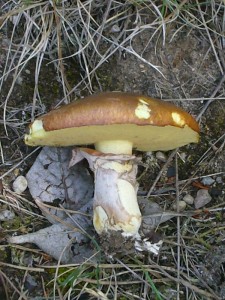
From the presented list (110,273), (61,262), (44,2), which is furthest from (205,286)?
(44,2)

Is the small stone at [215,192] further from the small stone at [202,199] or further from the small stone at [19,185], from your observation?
the small stone at [19,185]

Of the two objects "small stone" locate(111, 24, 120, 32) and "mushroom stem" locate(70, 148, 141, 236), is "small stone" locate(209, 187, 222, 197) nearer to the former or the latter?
"mushroom stem" locate(70, 148, 141, 236)

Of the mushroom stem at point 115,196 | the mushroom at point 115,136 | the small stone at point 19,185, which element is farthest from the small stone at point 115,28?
the small stone at point 19,185

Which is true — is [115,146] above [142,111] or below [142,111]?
below

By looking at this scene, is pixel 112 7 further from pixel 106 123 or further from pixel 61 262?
pixel 61 262

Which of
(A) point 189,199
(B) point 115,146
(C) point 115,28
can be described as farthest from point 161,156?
(C) point 115,28

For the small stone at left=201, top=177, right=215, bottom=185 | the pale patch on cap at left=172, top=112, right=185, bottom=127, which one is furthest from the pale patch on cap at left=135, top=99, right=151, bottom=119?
the small stone at left=201, top=177, right=215, bottom=185

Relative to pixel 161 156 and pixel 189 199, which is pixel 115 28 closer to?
pixel 161 156
